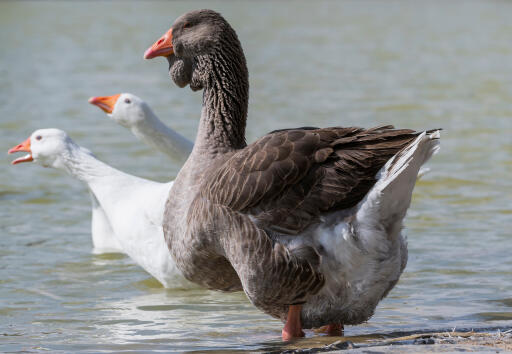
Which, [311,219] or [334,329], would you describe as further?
[334,329]

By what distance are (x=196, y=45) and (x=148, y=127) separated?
2.81m

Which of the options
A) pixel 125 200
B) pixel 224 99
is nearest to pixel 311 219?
pixel 224 99

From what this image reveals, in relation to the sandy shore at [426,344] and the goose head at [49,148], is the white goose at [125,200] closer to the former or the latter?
the goose head at [49,148]

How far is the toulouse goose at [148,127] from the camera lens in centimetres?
944

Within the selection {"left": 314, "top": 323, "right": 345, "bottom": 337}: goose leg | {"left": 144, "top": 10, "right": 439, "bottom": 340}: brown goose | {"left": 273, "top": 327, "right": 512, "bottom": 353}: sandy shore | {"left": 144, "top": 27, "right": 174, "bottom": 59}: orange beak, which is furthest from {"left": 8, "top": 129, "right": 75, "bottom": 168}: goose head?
{"left": 273, "top": 327, "right": 512, "bottom": 353}: sandy shore

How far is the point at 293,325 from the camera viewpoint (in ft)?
20.3

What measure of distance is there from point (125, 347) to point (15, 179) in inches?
279

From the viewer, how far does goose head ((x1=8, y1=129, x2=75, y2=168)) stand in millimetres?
9516

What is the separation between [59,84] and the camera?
21.6 meters

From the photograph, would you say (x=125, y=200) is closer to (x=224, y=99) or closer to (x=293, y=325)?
(x=224, y=99)

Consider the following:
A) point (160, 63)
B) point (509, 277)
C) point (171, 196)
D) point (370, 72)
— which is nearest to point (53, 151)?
point (171, 196)

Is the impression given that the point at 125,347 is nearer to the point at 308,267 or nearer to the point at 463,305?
the point at 308,267

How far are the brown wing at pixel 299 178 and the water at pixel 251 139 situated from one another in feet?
3.37

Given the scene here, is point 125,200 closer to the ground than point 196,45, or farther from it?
closer to the ground
